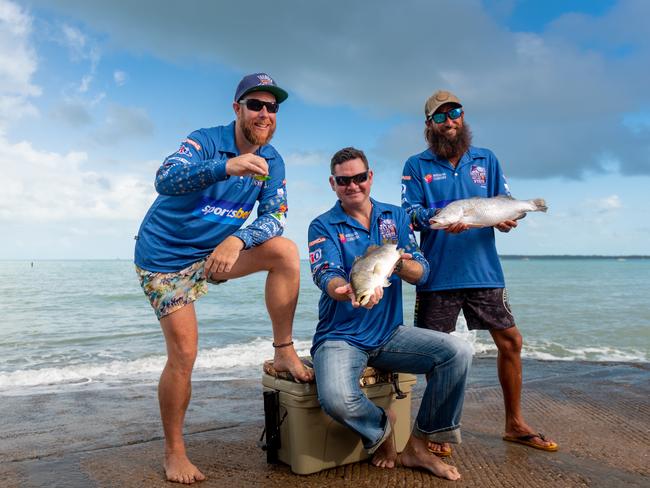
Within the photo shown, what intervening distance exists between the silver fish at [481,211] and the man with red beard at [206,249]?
109cm

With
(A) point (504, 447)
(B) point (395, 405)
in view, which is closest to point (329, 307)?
(B) point (395, 405)

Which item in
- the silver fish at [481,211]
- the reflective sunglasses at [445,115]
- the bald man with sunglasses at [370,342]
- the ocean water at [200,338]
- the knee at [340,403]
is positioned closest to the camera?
the knee at [340,403]

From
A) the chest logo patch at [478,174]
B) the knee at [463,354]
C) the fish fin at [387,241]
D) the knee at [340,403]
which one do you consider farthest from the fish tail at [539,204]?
the knee at [340,403]

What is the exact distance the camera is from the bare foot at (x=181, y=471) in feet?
12.0

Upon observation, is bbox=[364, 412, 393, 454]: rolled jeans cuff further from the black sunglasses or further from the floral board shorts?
the black sunglasses

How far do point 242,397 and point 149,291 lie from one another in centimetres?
378

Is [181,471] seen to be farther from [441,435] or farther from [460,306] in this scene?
[460,306]

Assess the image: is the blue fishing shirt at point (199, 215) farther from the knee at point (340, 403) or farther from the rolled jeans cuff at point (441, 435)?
the rolled jeans cuff at point (441, 435)

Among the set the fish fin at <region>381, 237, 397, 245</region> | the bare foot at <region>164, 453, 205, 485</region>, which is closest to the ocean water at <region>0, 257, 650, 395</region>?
the bare foot at <region>164, 453, 205, 485</region>

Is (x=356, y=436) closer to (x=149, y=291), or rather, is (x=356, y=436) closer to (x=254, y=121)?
(x=149, y=291)

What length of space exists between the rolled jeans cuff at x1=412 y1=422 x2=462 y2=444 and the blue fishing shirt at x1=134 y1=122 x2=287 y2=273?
1652 mm

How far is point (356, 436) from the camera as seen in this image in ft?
12.6

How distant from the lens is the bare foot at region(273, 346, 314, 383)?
3.63 m

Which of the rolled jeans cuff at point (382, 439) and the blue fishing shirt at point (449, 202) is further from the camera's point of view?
the blue fishing shirt at point (449, 202)
